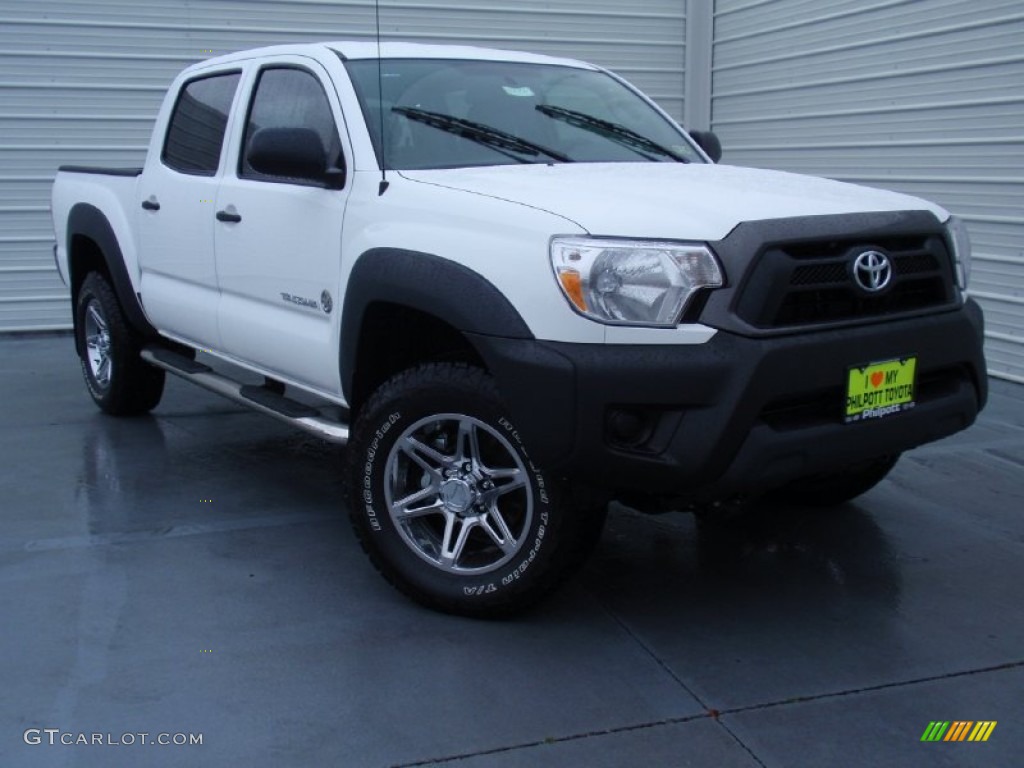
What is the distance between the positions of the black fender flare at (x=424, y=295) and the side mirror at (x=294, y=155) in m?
0.43

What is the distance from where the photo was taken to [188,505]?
202 inches

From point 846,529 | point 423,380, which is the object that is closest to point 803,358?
point 423,380

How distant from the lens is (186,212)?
5285 millimetres

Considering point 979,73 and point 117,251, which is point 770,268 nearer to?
point 117,251

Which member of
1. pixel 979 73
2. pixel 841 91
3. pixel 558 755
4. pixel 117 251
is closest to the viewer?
pixel 558 755

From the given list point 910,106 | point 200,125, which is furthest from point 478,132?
point 910,106

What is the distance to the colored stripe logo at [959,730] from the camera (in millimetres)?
3100

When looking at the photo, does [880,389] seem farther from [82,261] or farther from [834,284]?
[82,261]

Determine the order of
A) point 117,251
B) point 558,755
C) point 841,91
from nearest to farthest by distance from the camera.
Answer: point 558,755 → point 117,251 → point 841,91

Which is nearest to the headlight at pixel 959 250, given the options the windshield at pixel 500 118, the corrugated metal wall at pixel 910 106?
the windshield at pixel 500 118

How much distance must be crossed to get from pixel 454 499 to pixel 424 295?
68cm

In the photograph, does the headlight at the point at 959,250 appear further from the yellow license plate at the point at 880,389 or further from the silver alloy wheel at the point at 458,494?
the silver alloy wheel at the point at 458,494

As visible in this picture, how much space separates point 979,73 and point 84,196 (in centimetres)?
552

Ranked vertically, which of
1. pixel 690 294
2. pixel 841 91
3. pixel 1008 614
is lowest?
pixel 1008 614
